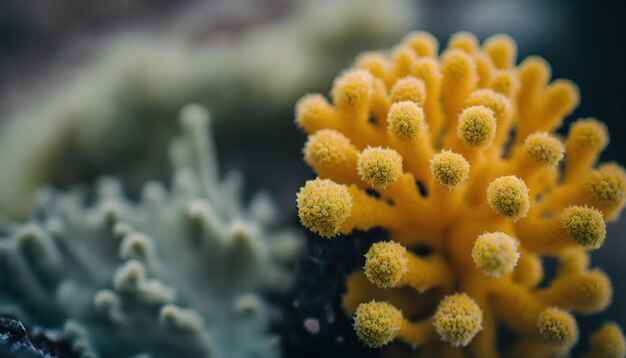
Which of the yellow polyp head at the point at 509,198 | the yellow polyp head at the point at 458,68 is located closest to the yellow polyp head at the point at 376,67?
the yellow polyp head at the point at 458,68

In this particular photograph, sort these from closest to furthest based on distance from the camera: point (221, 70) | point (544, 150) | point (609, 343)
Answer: point (544, 150) < point (609, 343) < point (221, 70)

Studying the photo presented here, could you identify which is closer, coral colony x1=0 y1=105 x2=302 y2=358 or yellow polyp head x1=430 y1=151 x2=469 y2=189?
yellow polyp head x1=430 y1=151 x2=469 y2=189

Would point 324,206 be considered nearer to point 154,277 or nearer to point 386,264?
point 386,264

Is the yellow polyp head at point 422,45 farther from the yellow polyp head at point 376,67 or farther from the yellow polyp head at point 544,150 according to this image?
the yellow polyp head at point 544,150

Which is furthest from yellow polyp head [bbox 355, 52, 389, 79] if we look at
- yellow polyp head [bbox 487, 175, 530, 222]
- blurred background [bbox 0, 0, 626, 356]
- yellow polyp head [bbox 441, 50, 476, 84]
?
blurred background [bbox 0, 0, 626, 356]

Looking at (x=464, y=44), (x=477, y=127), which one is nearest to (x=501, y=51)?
(x=464, y=44)

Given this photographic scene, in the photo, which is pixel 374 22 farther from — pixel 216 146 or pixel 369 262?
pixel 369 262

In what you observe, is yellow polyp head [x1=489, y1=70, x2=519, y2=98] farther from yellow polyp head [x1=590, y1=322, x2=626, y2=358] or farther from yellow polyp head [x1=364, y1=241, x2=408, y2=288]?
yellow polyp head [x1=590, y1=322, x2=626, y2=358]
